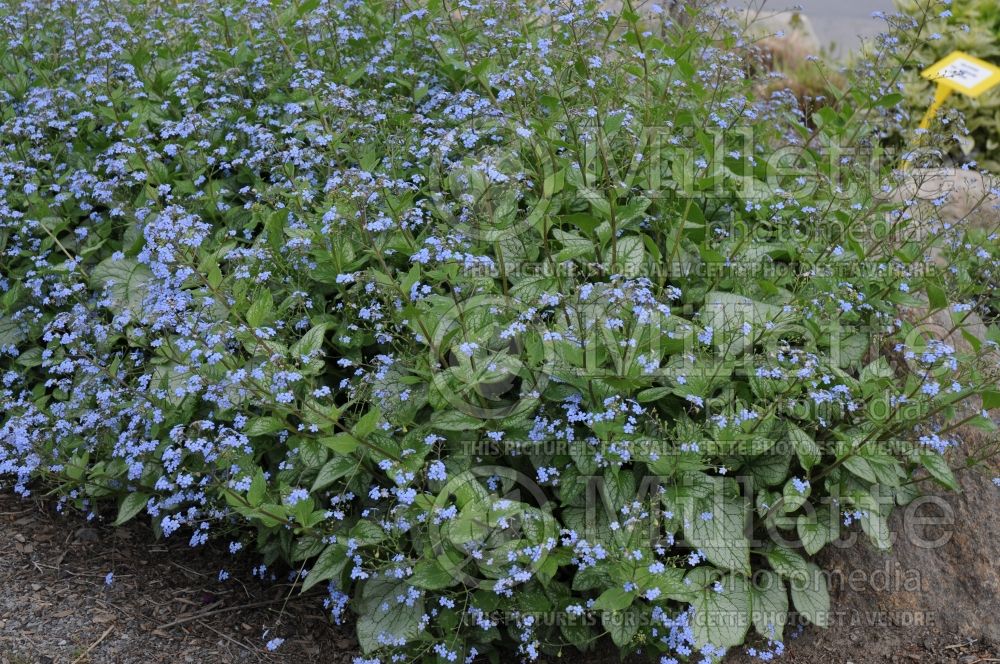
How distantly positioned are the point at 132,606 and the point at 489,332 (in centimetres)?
200

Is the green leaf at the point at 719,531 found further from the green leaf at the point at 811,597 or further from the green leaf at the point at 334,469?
the green leaf at the point at 334,469

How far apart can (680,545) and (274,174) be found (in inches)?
99.7

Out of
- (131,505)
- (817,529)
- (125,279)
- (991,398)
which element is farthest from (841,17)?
(131,505)

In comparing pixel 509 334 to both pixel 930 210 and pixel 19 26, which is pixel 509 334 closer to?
pixel 930 210

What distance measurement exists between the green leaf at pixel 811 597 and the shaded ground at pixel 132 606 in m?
1.83

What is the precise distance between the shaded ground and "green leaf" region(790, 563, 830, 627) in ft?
5.99

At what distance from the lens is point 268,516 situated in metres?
3.14

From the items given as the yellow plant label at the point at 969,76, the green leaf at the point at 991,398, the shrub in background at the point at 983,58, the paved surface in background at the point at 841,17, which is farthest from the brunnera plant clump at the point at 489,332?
the paved surface in background at the point at 841,17

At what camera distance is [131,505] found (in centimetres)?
375

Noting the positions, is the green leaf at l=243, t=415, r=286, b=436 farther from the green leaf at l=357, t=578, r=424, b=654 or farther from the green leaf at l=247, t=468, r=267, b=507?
the green leaf at l=357, t=578, r=424, b=654

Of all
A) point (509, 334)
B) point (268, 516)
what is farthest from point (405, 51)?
point (268, 516)

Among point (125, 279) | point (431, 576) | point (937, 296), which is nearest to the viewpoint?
point (431, 576)

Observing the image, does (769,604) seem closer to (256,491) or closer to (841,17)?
(256,491)

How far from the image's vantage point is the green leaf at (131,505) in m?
3.72
